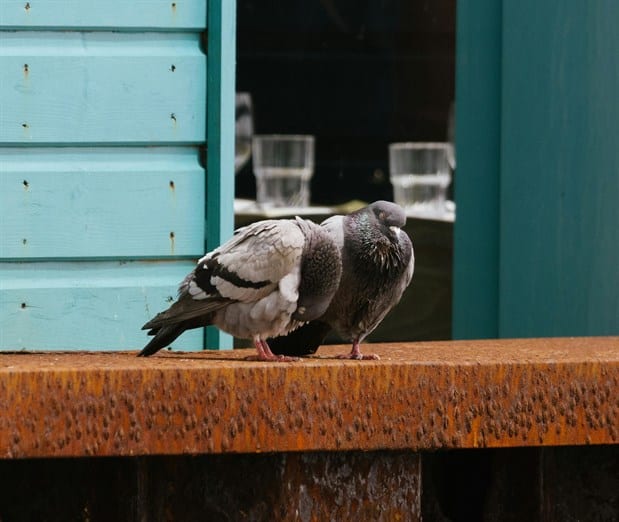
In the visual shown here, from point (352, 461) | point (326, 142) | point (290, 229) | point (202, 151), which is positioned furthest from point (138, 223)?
point (326, 142)

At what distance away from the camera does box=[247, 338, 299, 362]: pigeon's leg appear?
280 cm

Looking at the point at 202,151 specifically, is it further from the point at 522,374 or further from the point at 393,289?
the point at 522,374

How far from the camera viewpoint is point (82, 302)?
3.62 metres

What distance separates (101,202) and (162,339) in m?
0.79

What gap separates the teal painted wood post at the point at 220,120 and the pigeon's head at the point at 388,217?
0.84 m

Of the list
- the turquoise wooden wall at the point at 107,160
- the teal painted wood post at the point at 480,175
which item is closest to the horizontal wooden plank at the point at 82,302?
the turquoise wooden wall at the point at 107,160

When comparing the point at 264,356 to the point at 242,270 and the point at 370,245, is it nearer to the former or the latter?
the point at 242,270

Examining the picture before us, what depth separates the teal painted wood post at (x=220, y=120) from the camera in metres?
3.62

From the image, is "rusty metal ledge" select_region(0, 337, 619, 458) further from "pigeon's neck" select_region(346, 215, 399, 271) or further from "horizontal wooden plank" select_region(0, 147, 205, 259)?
"horizontal wooden plank" select_region(0, 147, 205, 259)

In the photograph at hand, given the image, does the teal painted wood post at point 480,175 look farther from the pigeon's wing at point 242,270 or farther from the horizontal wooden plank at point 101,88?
the pigeon's wing at point 242,270

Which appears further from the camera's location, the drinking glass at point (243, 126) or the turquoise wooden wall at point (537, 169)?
the drinking glass at point (243, 126)

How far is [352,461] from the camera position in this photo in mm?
2633

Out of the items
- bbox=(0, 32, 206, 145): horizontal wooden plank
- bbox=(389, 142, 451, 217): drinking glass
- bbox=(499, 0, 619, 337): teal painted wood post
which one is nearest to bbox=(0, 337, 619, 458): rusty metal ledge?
bbox=(0, 32, 206, 145): horizontal wooden plank

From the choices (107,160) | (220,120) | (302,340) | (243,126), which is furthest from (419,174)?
(302,340)
